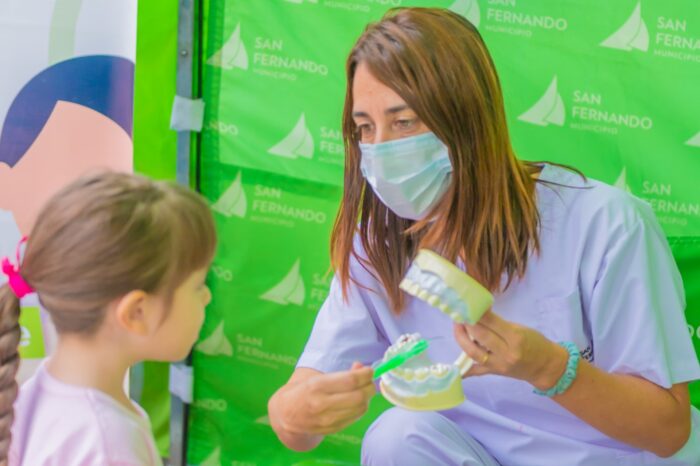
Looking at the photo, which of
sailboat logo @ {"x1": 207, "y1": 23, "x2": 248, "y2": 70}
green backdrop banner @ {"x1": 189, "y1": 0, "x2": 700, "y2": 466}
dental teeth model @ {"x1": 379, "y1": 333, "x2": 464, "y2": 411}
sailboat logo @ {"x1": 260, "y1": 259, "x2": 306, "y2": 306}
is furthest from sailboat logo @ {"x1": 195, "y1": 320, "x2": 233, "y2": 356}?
dental teeth model @ {"x1": 379, "y1": 333, "x2": 464, "y2": 411}

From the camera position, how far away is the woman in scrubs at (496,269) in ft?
5.37

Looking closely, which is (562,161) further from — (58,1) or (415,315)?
(58,1)

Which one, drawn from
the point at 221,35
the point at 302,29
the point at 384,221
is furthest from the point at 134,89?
the point at 384,221

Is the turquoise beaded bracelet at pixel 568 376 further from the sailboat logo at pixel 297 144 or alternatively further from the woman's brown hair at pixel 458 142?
the sailboat logo at pixel 297 144

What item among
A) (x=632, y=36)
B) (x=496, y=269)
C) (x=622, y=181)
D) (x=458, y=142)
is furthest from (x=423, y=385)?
(x=632, y=36)

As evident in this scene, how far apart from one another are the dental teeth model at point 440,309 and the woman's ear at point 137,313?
354mm

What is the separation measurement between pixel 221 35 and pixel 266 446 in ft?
Answer: 3.34

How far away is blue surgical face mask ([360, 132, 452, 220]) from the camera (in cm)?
166

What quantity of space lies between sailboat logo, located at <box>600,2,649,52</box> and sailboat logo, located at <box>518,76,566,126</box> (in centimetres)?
15

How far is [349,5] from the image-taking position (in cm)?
233

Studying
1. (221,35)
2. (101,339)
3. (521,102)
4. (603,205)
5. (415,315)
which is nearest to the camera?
(101,339)

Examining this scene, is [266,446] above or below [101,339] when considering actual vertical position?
below

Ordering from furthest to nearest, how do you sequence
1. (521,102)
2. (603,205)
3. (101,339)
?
(521,102), (603,205), (101,339)

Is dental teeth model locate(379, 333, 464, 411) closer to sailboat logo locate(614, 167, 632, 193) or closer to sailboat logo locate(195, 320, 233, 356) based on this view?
sailboat logo locate(614, 167, 632, 193)
